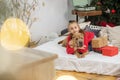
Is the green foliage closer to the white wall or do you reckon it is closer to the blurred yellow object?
the white wall

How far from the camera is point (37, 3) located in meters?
4.20

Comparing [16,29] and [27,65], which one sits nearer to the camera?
[27,65]

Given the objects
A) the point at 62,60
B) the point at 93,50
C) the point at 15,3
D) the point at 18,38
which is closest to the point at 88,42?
the point at 93,50

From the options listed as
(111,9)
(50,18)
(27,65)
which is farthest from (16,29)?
(27,65)

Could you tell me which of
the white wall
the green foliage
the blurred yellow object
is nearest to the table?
the blurred yellow object

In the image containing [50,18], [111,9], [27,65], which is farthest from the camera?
[111,9]

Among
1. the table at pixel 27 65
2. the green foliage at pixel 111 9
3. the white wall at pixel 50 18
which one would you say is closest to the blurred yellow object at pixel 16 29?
the white wall at pixel 50 18

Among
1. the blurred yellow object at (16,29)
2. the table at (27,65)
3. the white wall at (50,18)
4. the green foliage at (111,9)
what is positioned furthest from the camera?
the green foliage at (111,9)

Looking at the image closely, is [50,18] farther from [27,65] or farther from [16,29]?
[27,65]

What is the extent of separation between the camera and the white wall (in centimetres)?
427

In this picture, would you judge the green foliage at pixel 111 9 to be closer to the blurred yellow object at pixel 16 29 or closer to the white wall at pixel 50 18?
the white wall at pixel 50 18

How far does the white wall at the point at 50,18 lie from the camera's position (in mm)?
4266

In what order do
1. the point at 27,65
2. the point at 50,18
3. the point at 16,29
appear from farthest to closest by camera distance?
the point at 50,18, the point at 16,29, the point at 27,65

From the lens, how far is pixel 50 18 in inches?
180
